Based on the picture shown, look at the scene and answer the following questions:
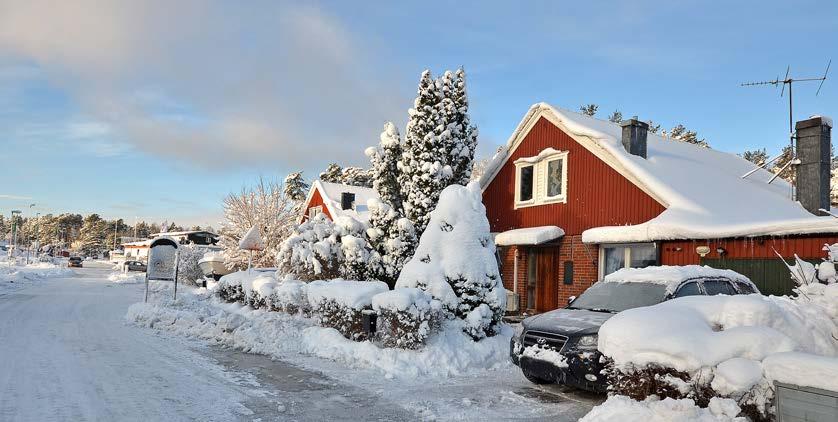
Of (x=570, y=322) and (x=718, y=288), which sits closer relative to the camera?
(x=570, y=322)

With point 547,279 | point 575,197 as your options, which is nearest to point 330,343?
point 547,279

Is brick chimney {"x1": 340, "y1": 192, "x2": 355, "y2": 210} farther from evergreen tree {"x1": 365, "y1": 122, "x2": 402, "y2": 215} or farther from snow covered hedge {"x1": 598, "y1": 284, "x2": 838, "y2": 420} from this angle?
snow covered hedge {"x1": 598, "y1": 284, "x2": 838, "y2": 420}

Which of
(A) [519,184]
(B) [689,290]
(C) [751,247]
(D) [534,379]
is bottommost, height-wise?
(D) [534,379]

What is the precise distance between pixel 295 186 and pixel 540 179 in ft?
153

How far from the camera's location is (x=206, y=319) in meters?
14.0

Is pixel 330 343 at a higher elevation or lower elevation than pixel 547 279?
lower

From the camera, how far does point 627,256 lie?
15.0m

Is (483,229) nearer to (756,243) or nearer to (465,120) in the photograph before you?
(756,243)

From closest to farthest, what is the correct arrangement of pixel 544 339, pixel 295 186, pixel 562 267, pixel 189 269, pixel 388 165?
pixel 544 339 → pixel 562 267 → pixel 388 165 → pixel 189 269 → pixel 295 186

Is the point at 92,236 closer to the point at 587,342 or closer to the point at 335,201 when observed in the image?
the point at 335,201

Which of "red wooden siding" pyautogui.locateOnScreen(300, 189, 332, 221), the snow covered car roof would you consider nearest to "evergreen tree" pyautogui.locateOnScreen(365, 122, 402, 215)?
the snow covered car roof

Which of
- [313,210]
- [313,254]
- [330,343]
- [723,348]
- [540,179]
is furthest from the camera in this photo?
[313,210]

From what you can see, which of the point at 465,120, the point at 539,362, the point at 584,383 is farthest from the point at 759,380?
the point at 465,120

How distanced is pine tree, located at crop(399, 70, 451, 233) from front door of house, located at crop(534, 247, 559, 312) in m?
3.73
